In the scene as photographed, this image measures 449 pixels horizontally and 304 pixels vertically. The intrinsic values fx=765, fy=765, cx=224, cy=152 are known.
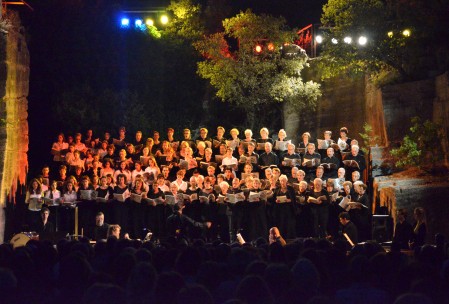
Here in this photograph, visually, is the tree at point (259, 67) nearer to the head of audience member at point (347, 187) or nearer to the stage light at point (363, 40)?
the stage light at point (363, 40)

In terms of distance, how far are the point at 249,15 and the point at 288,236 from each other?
10.4 metres

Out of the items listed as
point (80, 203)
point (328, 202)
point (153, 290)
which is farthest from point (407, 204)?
point (153, 290)

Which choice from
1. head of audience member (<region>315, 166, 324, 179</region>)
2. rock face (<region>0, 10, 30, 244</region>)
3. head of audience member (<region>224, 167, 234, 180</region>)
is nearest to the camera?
head of audience member (<region>315, 166, 324, 179</region>)

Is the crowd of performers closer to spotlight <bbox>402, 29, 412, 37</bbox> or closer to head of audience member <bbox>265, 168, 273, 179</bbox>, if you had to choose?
head of audience member <bbox>265, 168, 273, 179</bbox>

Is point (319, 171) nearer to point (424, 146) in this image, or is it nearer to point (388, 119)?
point (424, 146)

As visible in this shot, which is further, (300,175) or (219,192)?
(300,175)

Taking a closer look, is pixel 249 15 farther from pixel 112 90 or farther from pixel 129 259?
pixel 129 259

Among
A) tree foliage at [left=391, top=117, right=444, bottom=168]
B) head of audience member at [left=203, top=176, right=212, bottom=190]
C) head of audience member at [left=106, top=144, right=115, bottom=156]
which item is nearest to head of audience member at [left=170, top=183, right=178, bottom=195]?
head of audience member at [left=203, top=176, right=212, bottom=190]

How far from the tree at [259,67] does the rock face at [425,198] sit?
22.4 feet

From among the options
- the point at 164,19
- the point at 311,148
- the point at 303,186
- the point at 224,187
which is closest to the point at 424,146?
the point at 311,148

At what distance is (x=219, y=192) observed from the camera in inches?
703

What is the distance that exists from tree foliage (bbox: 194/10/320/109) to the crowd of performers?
5874 millimetres

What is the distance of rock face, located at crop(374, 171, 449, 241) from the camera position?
59.2ft

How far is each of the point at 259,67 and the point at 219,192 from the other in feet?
27.6
